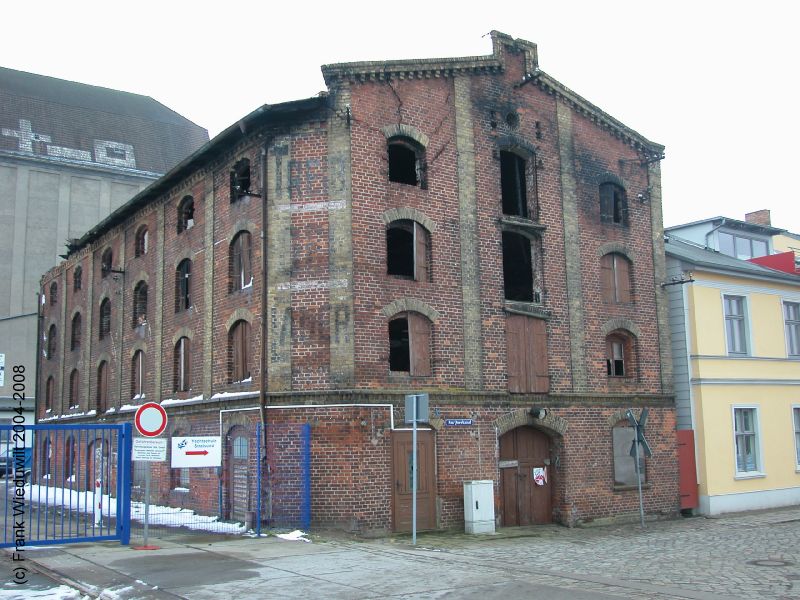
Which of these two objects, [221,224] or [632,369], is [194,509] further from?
[632,369]

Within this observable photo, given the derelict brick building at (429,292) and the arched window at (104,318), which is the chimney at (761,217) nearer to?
the derelict brick building at (429,292)

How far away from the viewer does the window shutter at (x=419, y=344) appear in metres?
20.0

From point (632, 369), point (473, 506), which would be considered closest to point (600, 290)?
point (632, 369)

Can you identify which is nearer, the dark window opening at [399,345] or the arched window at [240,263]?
the dark window opening at [399,345]

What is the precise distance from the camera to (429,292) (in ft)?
66.8

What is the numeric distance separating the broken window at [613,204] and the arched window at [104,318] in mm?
18066

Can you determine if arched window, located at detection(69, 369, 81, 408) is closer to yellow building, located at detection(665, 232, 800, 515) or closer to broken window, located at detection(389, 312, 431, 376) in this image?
broken window, located at detection(389, 312, 431, 376)

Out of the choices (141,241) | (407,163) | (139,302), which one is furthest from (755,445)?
(141,241)

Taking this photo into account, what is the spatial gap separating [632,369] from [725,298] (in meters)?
4.43

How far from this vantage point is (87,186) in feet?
Answer: 166

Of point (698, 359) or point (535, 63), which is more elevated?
point (535, 63)

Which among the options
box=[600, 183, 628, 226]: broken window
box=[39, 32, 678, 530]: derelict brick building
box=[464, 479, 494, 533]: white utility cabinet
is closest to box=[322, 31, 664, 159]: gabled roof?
box=[39, 32, 678, 530]: derelict brick building

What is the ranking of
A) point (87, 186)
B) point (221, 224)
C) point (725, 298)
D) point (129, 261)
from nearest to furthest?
1. point (221, 224)
2. point (725, 298)
3. point (129, 261)
4. point (87, 186)

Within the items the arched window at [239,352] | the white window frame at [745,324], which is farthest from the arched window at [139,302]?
the white window frame at [745,324]
